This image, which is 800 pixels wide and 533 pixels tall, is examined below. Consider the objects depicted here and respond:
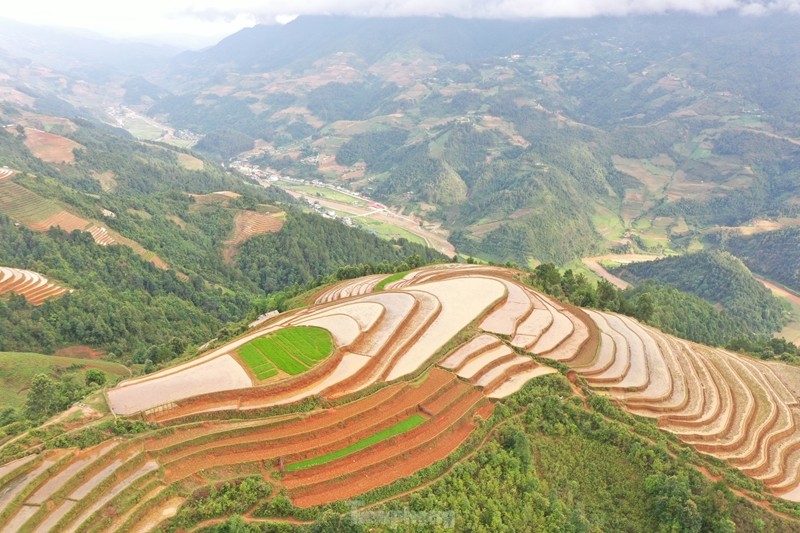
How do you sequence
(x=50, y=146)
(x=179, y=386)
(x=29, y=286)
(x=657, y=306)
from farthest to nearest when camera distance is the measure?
1. (x=50, y=146)
2. (x=657, y=306)
3. (x=29, y=286)
4. (x=179, y=386)

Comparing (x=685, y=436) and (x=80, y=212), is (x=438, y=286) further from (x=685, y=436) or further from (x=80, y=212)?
A: (x=80, y=212)

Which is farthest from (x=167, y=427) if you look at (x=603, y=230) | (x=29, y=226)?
(x=603, y=230)

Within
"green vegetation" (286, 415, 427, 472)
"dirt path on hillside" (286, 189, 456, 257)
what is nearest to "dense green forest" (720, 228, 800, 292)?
"dirt path on hillside" (286, 189, 456, 257)

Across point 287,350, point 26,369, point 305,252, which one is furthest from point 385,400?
point 305,252

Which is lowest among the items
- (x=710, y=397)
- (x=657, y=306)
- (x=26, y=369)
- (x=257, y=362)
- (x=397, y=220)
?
(x=397, y=220)

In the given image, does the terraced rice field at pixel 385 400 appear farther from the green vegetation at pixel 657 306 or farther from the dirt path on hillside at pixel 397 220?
the dirt path on hillside at pixel 397 220

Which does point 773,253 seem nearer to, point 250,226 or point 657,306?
point 657,306
